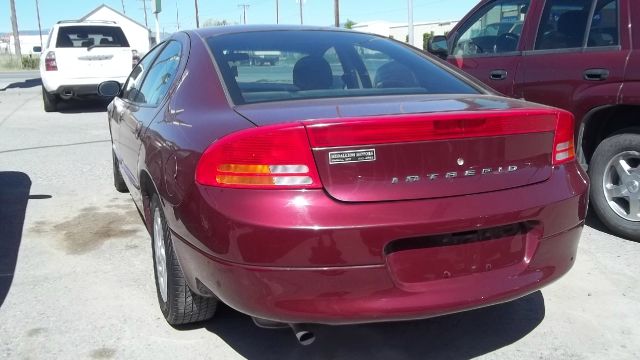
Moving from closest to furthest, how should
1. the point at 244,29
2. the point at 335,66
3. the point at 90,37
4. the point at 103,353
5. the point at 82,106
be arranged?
the point at 103,353
the point at 335,66
the point at 244,29
the point at 90,37
the point at 82,106

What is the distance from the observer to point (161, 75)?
386 cm

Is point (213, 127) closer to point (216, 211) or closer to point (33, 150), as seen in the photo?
point (216, 211)

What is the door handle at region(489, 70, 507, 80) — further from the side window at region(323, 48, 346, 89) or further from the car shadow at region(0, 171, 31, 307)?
the car shadow at region(0, 171, 31, 307)

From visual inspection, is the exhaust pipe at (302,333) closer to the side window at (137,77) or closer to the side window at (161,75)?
the side window at (161,75)

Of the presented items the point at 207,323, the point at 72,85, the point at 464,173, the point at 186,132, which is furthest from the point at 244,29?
the point at 72,85

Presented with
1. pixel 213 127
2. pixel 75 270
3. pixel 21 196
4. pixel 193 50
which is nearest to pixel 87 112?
pixel 21 196

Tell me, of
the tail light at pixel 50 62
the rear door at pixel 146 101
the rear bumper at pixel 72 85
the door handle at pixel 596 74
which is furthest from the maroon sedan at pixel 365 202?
the tail light at pixel 50 62

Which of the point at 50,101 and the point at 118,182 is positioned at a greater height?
the point at 118,182

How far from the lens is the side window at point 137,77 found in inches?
178

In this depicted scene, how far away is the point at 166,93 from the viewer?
340 cm

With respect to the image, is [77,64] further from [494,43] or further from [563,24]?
[563,24]

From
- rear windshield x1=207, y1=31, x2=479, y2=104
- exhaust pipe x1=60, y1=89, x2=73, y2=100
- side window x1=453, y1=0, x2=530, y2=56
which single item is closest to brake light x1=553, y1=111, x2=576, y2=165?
rear windshield x1=207, y1=31, x2=479, y2=104

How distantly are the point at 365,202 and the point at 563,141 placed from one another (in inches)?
41.3

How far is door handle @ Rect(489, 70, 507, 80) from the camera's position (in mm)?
5199
